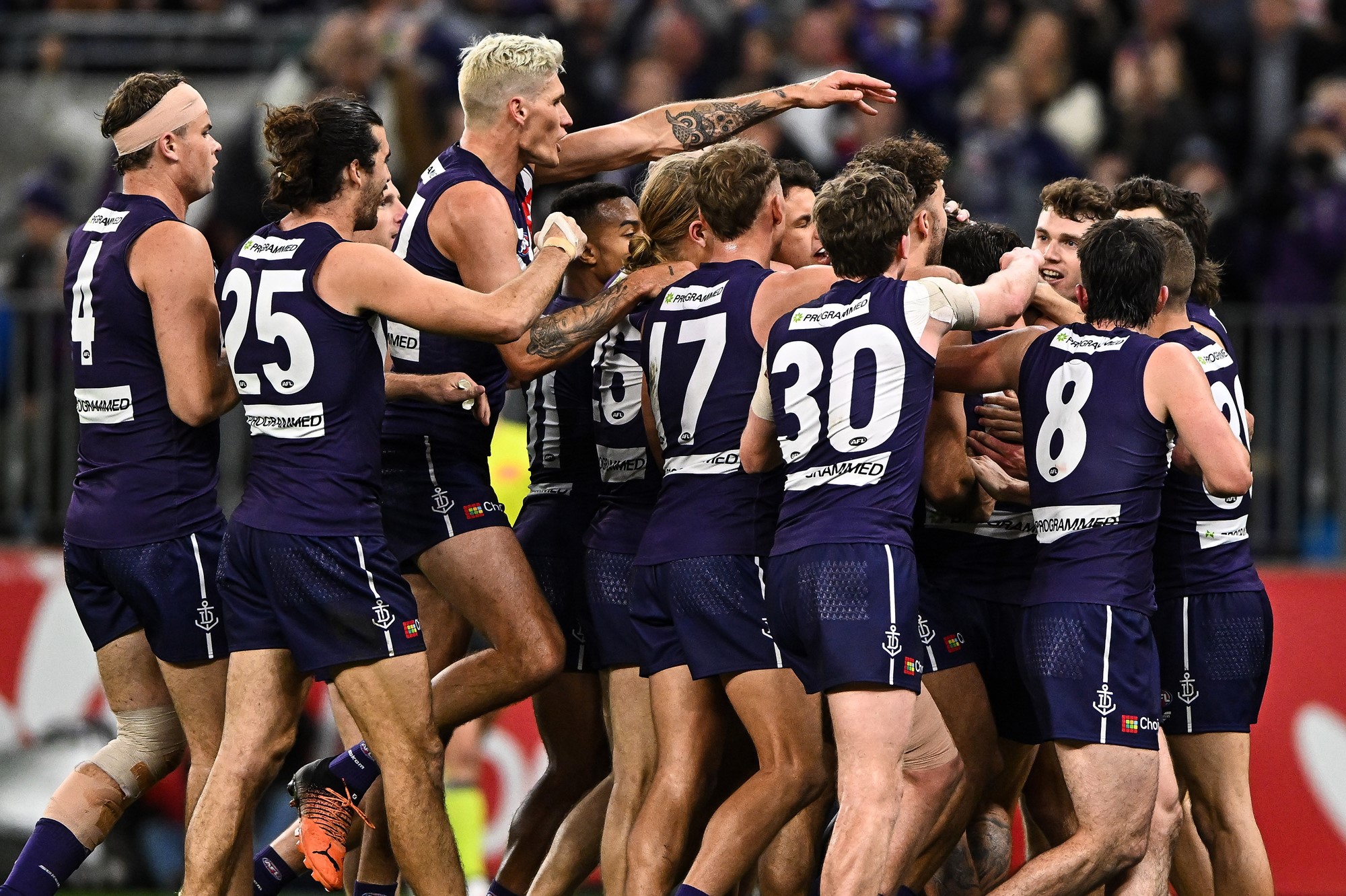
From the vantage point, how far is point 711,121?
8.00m

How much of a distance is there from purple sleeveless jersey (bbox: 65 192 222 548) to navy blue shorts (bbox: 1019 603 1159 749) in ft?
10.5

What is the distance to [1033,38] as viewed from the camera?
1359 cm

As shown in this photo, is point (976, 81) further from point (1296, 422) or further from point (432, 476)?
point (432, 476)

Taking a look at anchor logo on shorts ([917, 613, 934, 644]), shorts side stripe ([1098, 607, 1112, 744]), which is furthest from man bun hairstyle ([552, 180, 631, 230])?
shorts side stripe ([1098, 607, 1112, 744])

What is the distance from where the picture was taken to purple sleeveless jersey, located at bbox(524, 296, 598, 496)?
742 cm

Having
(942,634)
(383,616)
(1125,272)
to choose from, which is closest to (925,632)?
(942,634)

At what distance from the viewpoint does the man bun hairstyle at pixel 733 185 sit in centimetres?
639

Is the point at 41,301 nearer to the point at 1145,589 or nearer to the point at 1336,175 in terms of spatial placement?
the point at 1145,589

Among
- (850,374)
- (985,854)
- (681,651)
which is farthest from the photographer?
(985,854)

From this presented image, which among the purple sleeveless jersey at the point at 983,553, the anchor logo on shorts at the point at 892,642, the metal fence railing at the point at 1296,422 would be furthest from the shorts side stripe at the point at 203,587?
the metal fence railing at the point at 1296,422

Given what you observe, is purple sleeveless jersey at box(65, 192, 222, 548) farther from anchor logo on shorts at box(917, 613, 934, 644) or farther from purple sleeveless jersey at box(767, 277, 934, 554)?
anchor logo on shorts at box(917, 613, 934, 644)

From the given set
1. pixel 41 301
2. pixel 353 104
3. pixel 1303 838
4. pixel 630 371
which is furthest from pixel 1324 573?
pixel 41 301

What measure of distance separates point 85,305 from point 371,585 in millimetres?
1588

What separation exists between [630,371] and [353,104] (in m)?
1.52
